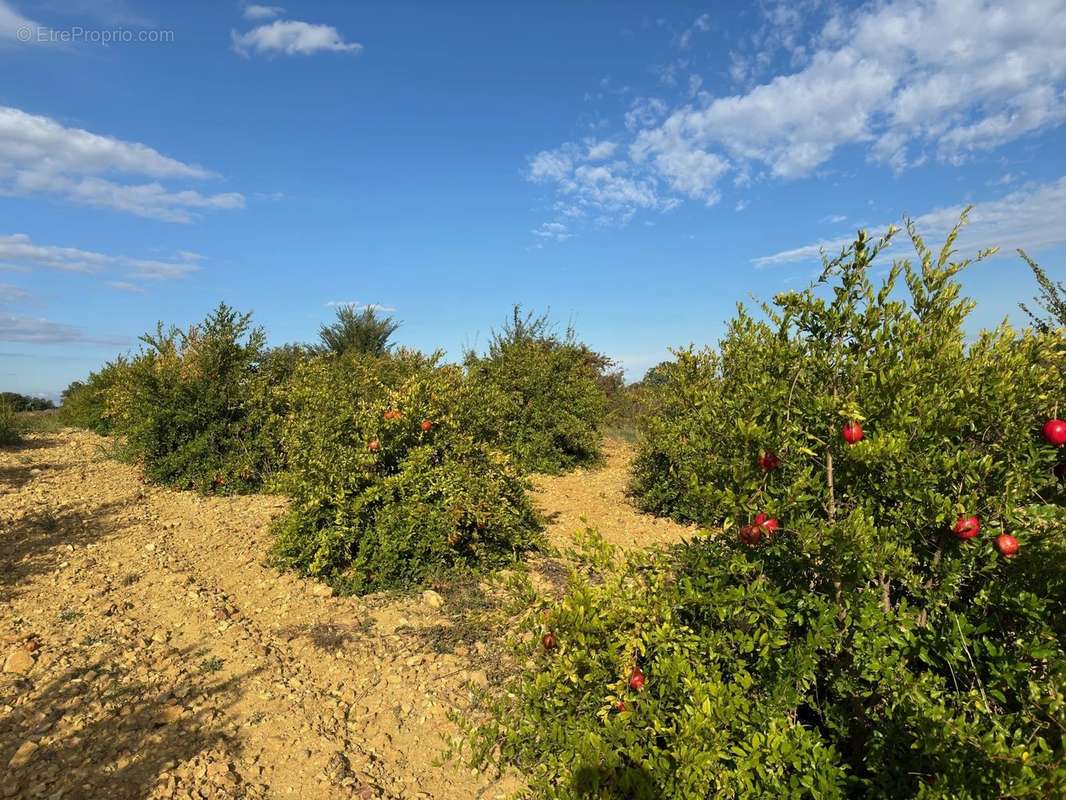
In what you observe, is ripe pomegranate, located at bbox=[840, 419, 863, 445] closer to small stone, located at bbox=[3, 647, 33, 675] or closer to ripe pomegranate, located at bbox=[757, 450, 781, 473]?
ripe pomegranate, located at bbox=[757, 450, 781, 473]

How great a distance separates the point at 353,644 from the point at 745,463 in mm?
3600

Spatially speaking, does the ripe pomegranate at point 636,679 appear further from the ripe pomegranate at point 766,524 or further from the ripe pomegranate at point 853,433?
the ripe pomegranate at point 853,433

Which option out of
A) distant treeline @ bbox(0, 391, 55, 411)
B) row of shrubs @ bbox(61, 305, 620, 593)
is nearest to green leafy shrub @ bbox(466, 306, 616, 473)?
row of shrubs @ bbox(61, 305, 620, 593)

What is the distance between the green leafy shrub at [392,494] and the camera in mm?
5586

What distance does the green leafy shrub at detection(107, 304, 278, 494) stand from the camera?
9227 mm

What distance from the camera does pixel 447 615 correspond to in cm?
498

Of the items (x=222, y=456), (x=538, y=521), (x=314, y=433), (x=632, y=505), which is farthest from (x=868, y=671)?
(x=222, y=456)

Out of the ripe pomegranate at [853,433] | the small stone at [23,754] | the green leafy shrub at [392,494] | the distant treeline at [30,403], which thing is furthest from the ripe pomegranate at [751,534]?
the distant treeline at [30,403]

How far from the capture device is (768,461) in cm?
212

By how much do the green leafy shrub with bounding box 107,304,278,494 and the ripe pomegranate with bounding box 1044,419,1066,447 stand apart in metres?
9.41

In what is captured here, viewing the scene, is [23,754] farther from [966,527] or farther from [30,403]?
[30,403]

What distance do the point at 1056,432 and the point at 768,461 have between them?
0.84 m

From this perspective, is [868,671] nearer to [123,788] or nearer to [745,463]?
[745,463]

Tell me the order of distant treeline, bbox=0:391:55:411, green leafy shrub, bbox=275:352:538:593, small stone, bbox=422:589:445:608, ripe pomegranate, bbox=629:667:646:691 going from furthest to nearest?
distant treeline, bbox=0:391:55:411 → green leafy shrub, bbox=275:352:538:593 → small stone, bbox=422:589:445:608 → ripe pomegranate, bbox=629:667:646:691
